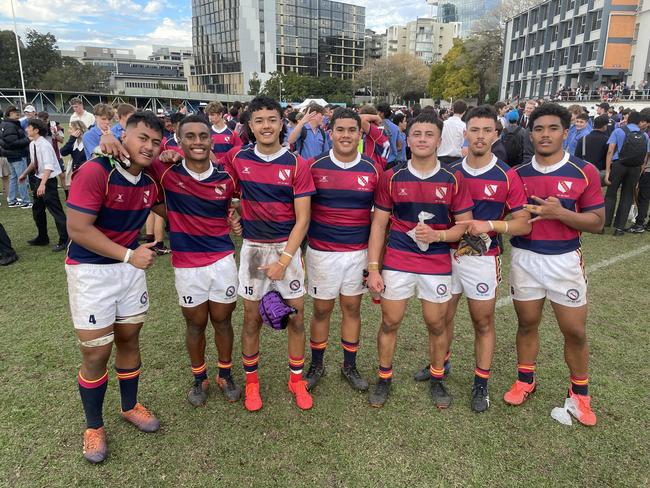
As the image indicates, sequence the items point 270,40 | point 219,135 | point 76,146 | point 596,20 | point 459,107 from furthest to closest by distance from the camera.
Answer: point 270,40 → point 596,20 → point 76,146 → point 459,107 → point 219,135

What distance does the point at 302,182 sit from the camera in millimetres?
3131

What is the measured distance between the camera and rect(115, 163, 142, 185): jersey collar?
8.83ft

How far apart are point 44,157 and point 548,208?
741 centimetres

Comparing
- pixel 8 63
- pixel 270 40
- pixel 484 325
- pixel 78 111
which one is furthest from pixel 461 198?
pixel 270 40

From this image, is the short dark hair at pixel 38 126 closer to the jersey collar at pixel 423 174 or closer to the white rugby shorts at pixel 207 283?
the white rugby shorts at pixel 207 283

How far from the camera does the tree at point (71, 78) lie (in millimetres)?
60938

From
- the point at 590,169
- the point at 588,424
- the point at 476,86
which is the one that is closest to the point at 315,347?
the point at 588,424

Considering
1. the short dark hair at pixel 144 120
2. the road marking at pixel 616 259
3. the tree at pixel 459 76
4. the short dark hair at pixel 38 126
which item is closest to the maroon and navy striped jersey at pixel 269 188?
the short dark hair at pixel 144 120

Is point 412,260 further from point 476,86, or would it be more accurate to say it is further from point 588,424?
point 476,86

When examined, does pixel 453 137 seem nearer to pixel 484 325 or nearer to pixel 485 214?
pixel 485 214

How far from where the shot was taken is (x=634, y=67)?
4166 centimetres

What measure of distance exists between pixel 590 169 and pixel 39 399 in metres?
4.48

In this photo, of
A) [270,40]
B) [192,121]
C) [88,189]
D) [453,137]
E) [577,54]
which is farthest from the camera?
[270,40]

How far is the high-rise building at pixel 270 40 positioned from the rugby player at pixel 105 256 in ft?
330
